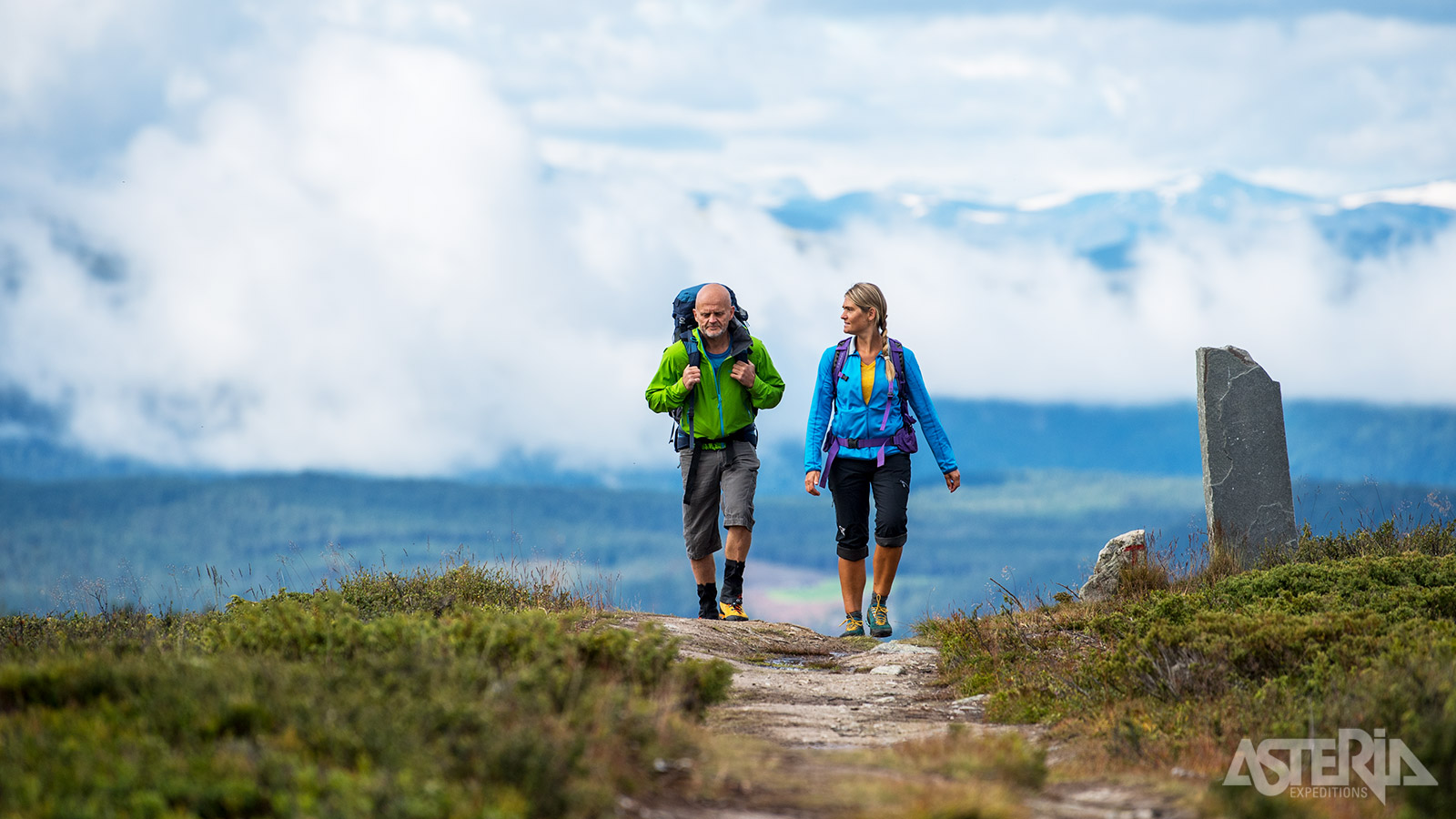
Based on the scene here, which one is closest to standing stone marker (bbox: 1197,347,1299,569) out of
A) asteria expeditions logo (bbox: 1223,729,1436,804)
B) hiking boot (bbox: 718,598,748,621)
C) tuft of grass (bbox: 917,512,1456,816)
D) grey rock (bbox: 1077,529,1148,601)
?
grey rock (bbox: 1077,529,1148,601)

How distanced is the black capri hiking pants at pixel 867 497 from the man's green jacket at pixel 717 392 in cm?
90

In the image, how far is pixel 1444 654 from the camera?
6.44 meters

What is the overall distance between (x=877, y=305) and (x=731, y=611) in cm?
312

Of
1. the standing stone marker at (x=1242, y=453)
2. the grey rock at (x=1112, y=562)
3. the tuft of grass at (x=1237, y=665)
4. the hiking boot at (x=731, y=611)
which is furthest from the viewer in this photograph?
the standing stone marker at (x=1242, y=453)

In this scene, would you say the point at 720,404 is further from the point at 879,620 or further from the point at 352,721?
the point at 352,721

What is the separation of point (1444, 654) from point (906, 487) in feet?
15.0

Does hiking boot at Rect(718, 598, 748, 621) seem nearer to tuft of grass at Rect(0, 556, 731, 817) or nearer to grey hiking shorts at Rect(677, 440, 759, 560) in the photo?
grey hiking shorts at Rect(677, 440, 759, 560)

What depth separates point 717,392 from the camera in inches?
426

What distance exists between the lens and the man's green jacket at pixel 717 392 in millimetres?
10828

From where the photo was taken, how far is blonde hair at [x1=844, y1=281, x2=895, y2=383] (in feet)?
34.1

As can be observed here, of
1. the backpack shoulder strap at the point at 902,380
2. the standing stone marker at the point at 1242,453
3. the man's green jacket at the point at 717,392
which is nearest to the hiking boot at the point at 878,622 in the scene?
the backpack shoulder strap at the point at 902,380

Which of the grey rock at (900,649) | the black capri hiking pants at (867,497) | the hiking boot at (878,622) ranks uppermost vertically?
the black capri hiking pants at (867,497)

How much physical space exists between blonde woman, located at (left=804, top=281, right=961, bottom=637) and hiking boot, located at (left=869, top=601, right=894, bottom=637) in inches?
21.7

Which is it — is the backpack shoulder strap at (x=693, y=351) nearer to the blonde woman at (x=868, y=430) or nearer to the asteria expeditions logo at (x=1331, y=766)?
the blonde woman at (x=868, y=430)
